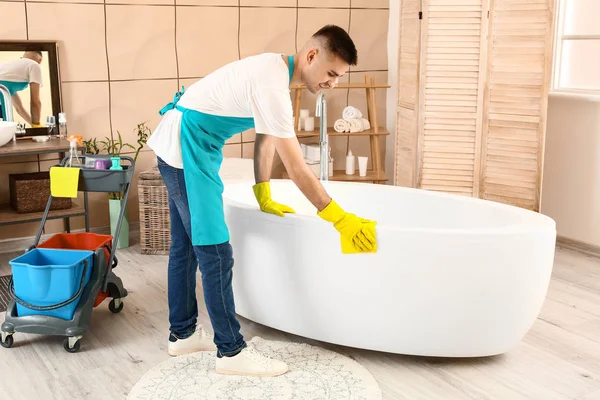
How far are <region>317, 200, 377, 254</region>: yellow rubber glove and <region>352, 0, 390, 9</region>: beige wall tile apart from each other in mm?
2863

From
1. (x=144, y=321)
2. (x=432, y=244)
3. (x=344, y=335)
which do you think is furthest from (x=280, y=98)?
(x=144, y=321)

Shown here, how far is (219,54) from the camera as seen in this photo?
447 cm

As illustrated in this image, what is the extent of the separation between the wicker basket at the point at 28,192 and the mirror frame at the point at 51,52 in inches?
16.6

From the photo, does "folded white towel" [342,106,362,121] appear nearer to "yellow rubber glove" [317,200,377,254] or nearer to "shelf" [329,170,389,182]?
"shelf" [329,170,389,182]

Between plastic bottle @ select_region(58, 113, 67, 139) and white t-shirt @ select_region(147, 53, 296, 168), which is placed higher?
white t-shirt @ select_region(147, 53, 296, 168)

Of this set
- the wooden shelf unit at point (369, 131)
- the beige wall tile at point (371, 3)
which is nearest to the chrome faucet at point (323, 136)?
the wooden shelf unit at point (369, 131)

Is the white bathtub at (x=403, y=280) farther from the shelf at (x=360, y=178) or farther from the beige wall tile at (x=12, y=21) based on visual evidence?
the beige wall tile at (x=12, y=21)

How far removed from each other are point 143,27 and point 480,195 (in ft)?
7.30

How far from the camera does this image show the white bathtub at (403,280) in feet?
7.92

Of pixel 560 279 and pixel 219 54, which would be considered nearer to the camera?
pixel 560 279

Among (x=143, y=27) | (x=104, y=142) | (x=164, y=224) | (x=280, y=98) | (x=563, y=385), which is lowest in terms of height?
(x=563, y=385)

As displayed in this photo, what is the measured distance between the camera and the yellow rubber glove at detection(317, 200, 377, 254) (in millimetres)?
2379

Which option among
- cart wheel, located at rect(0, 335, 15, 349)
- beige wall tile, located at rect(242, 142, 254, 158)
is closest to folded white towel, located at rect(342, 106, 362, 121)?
beige wall tile, located at rect(242, 142, 254, 158)

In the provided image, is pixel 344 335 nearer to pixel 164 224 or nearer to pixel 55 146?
pixel 164 224
